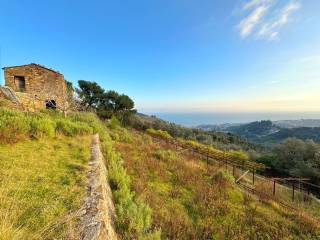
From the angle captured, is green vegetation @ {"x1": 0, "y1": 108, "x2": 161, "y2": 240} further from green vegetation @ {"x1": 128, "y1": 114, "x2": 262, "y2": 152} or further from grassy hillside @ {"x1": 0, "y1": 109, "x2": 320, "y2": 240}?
green vegetation @ {"x1": 128, "y1": 114, "x2": 262, "y2": 152}

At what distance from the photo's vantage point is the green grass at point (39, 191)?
2.25 m

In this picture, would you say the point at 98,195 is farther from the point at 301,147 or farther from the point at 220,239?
the point at 301,147

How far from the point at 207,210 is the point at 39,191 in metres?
4.73

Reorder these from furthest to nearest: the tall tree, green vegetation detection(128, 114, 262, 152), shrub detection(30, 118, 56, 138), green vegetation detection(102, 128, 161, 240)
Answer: green vegetation detection(128, 114, 262, 152) → the tall tree → shrub detection(30, 118, 56, 138) → green vegetation detection(102, 128, 161, 240)

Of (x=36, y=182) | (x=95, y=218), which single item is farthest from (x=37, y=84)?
(x=95, y=218)

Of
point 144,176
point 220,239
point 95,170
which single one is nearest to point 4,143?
point 95,170

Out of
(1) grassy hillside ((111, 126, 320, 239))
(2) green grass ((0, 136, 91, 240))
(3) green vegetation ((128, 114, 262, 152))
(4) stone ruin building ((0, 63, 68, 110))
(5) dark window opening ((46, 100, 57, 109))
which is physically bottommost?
(3) green vegetation ((128, 114, 262, 152))

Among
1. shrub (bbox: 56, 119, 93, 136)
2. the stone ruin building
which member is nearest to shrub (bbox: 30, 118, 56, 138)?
shrub (bbox: 56, 119, 93, 136)

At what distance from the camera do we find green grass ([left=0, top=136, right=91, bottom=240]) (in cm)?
225

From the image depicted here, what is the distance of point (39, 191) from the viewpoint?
10.5ft

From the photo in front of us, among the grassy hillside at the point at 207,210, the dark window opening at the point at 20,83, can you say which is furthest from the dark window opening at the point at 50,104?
the grassy hillside at the point at 207,210

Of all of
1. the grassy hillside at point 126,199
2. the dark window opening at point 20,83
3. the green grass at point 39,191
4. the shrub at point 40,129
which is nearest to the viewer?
the green grass at point 39,191

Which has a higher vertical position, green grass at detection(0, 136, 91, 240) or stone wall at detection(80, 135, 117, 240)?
green grass at detection(0, 136, 91, 240)

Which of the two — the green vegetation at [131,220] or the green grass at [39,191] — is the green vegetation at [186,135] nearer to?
the green grass at [39,191]
